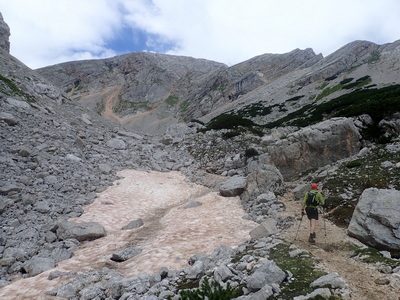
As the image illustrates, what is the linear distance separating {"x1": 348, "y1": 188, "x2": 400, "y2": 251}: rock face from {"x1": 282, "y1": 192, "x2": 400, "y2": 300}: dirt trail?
47 cm

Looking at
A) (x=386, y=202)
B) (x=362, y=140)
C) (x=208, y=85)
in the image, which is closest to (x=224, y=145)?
(x=362, y=140)

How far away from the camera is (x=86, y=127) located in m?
29.7

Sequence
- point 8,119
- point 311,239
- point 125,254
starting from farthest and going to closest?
point 8,119, point 125,254, point 311,239

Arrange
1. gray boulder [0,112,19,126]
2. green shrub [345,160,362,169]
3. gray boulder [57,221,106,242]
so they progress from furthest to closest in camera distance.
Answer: gray boulder [0,112,19,126]
green shrub [345,160,362,169]
gray boulder [57,221,106,242]

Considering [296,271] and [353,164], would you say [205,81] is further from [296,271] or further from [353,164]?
[296,271]

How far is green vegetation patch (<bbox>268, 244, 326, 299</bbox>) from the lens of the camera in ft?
19.7

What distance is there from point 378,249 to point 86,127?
92.3 feet

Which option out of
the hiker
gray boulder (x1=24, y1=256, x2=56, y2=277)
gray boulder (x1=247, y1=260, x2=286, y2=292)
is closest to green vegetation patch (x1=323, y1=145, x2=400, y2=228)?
the hiker

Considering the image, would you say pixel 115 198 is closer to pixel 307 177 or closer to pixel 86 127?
pixel 307 177

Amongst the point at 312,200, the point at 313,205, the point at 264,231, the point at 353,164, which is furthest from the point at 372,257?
the point at 353,164

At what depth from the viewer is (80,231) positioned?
11.8m

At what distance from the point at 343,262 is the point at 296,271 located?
1.89 m

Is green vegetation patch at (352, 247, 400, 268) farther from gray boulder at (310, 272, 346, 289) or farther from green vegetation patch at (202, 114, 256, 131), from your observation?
green vegetation patch at (202, 114, 256, 131)

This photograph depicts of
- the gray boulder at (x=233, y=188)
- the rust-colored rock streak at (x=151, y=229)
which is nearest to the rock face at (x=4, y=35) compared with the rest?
the rust-colored rock streak at (x=151, y=229)
